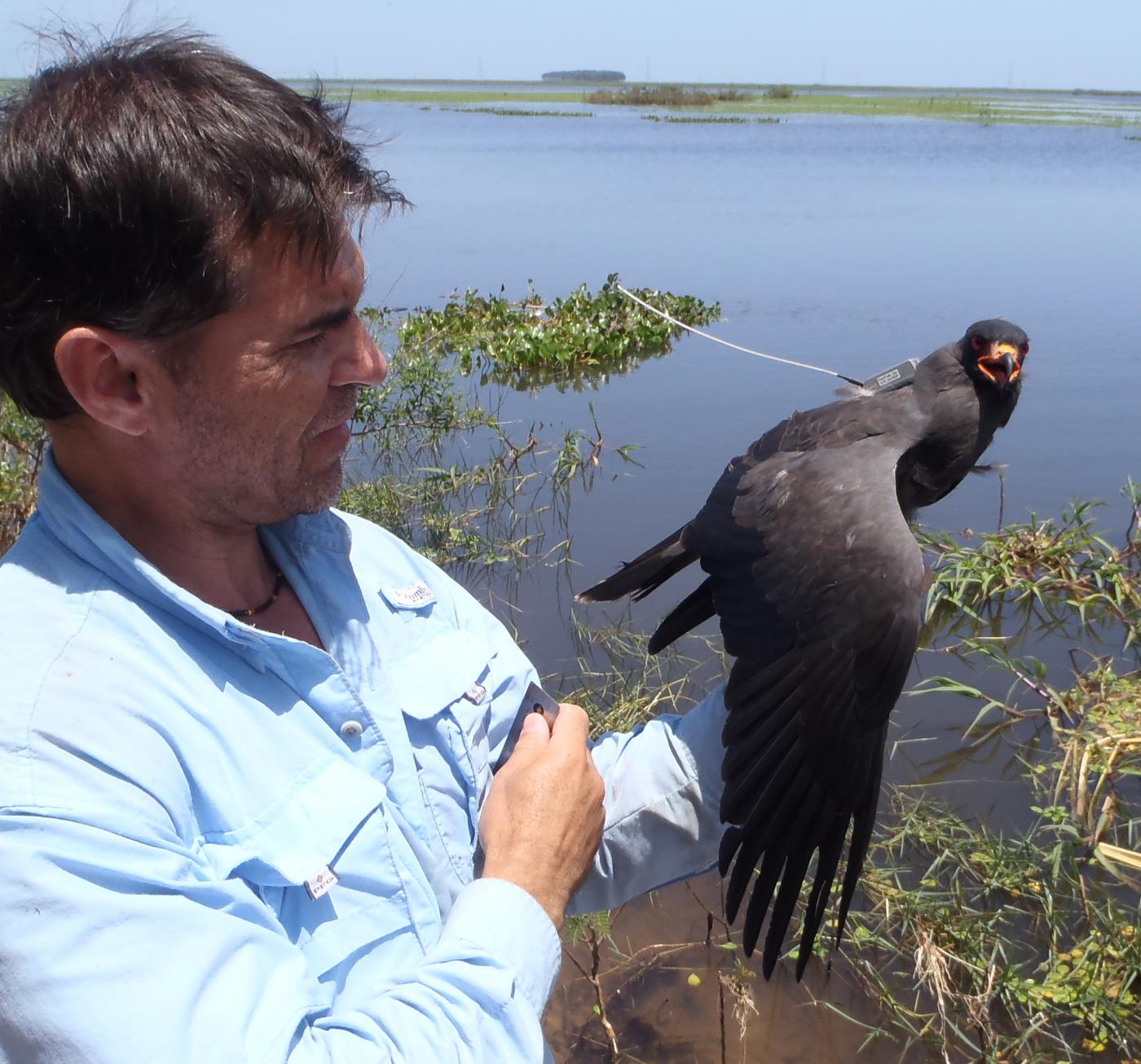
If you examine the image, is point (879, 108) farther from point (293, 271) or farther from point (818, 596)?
point (293, 271)

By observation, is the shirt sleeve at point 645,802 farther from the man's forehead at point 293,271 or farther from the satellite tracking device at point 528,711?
the man's forehead at point 293,271

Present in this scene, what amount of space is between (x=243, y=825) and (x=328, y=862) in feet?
0.39

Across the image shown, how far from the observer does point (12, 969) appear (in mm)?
1017

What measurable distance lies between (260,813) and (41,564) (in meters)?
0.40

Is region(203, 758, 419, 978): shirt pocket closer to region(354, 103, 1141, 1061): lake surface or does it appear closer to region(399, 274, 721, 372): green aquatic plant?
region(354, 103, 1141, 1061): lake surface

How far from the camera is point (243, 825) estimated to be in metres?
1.30

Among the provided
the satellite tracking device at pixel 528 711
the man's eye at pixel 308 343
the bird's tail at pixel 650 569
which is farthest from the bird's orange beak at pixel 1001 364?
the man's eye at pixel 308 343

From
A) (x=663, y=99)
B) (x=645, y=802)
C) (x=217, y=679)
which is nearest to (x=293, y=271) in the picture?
(x=217, y=679)

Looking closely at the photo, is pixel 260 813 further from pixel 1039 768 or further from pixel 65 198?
pixel 1039 768

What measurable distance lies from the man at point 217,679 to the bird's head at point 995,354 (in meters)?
2.03

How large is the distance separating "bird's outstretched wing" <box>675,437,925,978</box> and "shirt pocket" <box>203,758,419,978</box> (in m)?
0.76

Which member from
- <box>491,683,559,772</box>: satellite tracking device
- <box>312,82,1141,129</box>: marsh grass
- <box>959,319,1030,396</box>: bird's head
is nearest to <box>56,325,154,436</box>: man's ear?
<box>491,683,559,772</box>: satellite tracking device

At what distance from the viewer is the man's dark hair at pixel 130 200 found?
1348mm

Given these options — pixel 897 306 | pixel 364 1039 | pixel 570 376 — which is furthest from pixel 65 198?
pixel 897 306
